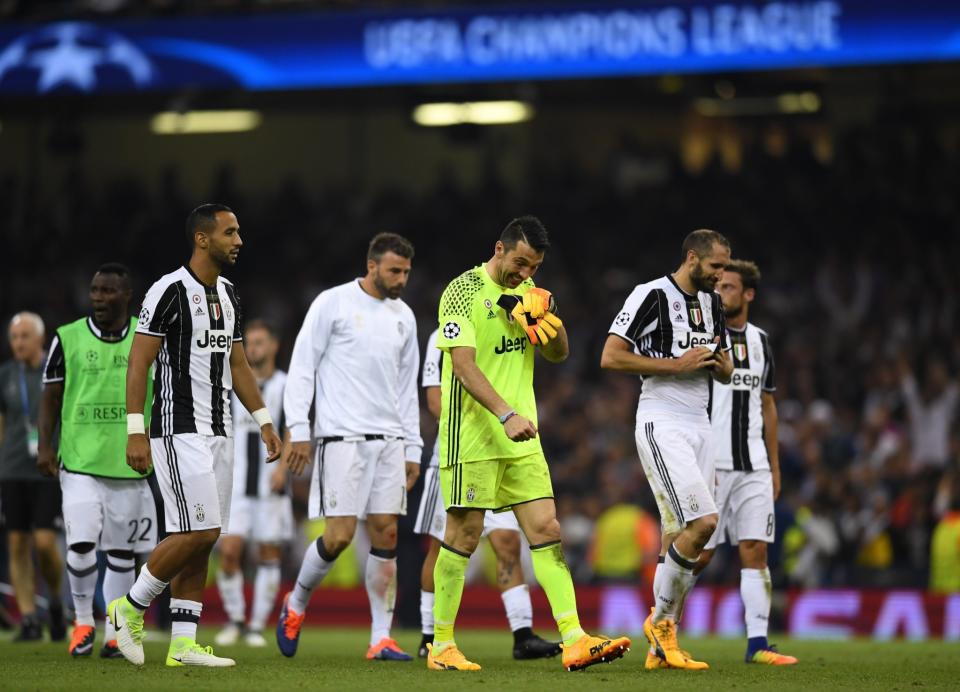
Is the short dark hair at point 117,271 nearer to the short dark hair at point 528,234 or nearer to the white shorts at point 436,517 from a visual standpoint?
the white shorts at point 436,517

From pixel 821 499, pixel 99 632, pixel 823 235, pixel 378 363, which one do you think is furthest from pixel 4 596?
pixel 823 235

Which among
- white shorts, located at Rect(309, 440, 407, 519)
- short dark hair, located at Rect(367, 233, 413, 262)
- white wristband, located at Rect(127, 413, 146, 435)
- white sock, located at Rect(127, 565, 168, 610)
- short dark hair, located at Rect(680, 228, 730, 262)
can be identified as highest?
short dark hair, located at Rect(367, 233, 413, 262)

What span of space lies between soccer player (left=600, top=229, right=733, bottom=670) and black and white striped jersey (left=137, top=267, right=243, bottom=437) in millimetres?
2435

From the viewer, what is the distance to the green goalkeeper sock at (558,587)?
28.6ft

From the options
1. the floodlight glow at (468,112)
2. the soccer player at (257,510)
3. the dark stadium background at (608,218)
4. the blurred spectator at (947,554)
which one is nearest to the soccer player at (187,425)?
the soccer player at (257,510)

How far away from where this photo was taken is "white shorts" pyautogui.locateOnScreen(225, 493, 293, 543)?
13.6 m

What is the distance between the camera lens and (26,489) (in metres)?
12.5

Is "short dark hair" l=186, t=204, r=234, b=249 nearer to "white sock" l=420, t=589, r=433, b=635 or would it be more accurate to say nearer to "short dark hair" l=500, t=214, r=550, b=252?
"short dark hair" l=500, t=214, r=550, b=252

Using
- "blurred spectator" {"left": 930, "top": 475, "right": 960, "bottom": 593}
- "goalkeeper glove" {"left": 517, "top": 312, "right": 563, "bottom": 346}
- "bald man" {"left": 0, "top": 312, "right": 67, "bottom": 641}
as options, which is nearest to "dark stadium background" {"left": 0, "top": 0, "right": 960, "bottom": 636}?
"blurred spectator" {"left": 930, "top": 475, "right": 960, "bottom": 593}

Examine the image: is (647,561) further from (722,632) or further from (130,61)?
(130,61)

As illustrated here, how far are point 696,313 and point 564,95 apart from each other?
17.0 meters

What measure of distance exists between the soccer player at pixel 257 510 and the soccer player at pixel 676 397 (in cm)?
475

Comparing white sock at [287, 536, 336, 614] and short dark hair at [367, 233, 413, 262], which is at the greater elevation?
short dark hair at [367, 233, 413, 262]

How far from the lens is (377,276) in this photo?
34.6ft
